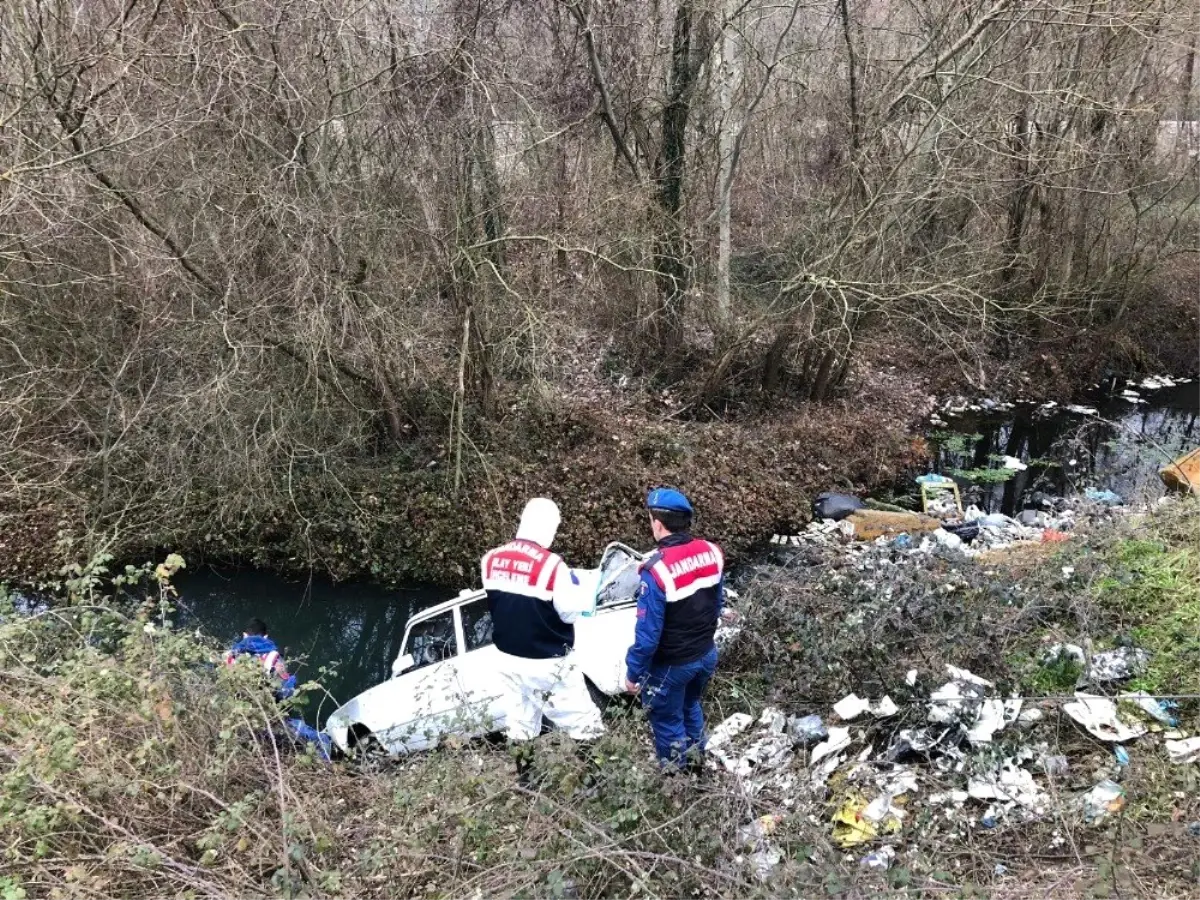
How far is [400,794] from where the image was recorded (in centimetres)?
359

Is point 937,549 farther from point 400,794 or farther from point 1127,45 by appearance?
point 1127,45

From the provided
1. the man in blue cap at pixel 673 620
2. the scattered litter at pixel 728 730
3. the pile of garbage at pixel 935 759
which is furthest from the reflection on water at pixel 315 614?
the pile of garbage at pixel 935 759

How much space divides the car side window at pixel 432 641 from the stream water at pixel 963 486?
44.2 inches

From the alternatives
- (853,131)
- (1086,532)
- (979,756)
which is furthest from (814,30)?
(979,756)

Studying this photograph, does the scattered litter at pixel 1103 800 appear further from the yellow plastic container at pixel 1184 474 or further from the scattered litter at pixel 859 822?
the yellow plastic container at pixel 1184 474

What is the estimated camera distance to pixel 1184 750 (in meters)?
4.11

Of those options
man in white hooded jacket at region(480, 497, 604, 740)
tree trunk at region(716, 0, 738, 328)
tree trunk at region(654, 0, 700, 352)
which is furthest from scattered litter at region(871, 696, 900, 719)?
tree trunk at region(716, 0, 738, 328)

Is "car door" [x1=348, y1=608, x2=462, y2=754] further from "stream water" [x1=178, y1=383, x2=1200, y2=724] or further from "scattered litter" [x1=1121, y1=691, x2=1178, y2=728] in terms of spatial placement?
"scattered litter" [x1=1121, y1=691, x2=1178, y2=728]

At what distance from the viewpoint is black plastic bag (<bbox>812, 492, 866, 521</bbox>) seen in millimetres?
10805

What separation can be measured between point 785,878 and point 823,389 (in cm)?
1117

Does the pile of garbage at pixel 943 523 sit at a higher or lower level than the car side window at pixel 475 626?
lower

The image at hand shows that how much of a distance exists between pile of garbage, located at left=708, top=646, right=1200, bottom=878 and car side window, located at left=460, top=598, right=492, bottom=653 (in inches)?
76.0

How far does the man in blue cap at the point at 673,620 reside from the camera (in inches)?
166

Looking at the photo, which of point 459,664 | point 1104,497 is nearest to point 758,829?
point 459,664
